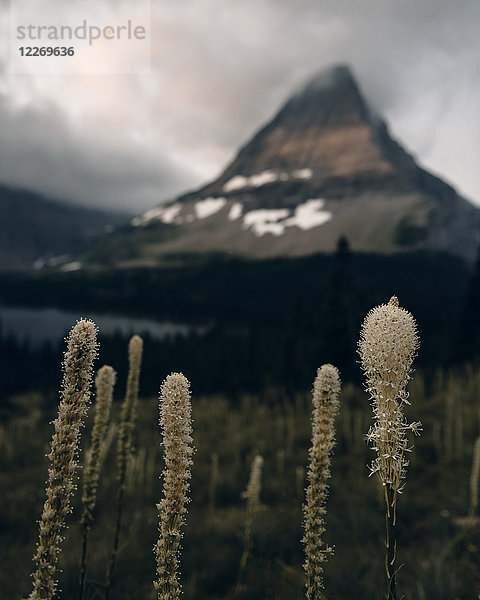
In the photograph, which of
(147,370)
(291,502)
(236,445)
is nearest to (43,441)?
(236,445)

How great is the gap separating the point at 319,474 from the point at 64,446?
210cm

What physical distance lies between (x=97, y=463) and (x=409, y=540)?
10694mm

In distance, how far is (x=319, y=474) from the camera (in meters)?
3.58

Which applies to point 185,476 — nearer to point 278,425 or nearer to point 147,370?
point 278,425

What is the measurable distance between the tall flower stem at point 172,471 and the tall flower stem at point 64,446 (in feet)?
2.12

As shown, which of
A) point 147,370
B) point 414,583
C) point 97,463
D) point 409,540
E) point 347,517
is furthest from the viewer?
point 147,370

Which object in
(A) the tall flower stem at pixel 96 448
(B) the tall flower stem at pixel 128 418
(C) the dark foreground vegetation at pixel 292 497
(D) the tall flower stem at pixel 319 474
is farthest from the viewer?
(C) the dark foreground vegetation at pixel 292 497

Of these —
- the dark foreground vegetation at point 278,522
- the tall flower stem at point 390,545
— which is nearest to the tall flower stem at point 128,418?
the dark foreground vegetation at point 278,522

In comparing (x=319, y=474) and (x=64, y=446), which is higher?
(x=64, y=446)

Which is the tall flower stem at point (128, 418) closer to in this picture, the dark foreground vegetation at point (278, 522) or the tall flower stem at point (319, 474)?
the dark foreground vegetation at point (278, 522)

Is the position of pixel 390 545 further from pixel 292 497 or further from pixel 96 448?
pixel 292 497

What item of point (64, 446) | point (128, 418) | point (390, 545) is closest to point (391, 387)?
point (390, 545)

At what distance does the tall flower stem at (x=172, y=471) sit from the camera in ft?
10.0

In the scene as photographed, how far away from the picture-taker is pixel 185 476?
3100mm
